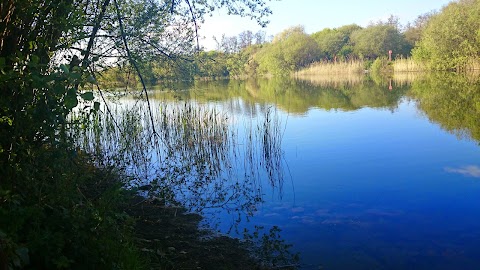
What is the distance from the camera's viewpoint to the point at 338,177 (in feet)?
23.0

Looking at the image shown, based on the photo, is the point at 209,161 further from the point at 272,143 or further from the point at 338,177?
the point at 338,177

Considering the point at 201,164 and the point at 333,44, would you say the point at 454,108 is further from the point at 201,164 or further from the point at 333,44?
the point at 333,44

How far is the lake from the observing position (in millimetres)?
4305

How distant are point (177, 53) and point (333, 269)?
4.52 meters

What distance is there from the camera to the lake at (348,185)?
14.1 ft

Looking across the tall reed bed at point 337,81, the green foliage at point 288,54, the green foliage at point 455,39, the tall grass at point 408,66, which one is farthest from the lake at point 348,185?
the green foliage at point 288,54

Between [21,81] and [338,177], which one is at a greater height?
[21,81]

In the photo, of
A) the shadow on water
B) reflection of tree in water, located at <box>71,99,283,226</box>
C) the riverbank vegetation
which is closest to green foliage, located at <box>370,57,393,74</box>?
the shadow on water

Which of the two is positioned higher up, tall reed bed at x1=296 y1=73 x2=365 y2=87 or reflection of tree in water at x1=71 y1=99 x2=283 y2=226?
tall reed bed at x1=296 y1=73 x2=365 y2=87

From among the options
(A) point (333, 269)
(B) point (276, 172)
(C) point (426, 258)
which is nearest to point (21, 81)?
(A) point (333, 269)

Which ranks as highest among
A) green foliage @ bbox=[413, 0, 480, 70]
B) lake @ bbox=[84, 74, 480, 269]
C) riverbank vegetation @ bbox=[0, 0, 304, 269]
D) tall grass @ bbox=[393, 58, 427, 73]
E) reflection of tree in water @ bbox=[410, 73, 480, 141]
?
green foliage @ bbox=[413, 0, 480, 70]

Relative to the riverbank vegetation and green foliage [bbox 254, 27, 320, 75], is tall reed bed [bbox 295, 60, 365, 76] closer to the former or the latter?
green foliage [bbox 254, 27, 320, 75]

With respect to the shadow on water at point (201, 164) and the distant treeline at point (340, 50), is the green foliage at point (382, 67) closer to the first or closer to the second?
the distant treeline at point (340, 50)

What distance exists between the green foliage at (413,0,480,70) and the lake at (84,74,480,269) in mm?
21825
